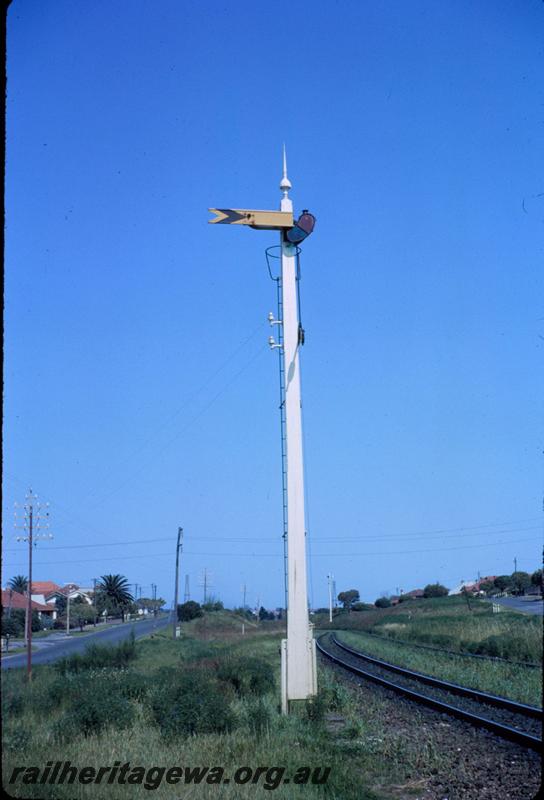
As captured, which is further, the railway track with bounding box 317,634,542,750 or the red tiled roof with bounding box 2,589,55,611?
the red tiled roof with bounding box 2,589,55,611

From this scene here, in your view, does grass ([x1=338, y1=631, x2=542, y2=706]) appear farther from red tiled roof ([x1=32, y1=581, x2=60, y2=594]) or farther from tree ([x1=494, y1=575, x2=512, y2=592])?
red tiled roof ([x1=32, y1=581, x2=60, y2=594])

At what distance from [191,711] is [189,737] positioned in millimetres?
427

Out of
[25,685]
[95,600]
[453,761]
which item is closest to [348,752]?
[453,761]

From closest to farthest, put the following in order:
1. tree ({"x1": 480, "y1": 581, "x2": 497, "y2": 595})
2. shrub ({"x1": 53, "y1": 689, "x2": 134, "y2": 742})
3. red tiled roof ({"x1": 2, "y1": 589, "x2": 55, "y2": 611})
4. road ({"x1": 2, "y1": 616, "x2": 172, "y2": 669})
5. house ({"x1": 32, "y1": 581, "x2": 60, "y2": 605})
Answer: shrub ({"x1": 53, "y1": 689, "x2": 134, "y2": 742})
road ({"x1": 2, "y1": 616, "x2": 172, "y2": 669})
red tiled roof ({"x1": 2, "y1": 589, "x2": 55, "y2": 611})
tree ({"x1": 480, "y1": 581, "x2": 497, "y2": 595})
house ({"x1": 32, "y1": 581, "x2": 60, "y2": 605})

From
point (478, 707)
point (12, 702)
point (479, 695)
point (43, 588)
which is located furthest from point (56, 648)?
point (43, 588)

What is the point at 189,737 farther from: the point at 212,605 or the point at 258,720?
the point at 212,605

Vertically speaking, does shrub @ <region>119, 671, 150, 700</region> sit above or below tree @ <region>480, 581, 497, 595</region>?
above

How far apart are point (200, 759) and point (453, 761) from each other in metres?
2.79

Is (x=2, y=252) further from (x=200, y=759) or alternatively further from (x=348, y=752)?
(x=348, y=752)

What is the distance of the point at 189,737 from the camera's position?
335 inches

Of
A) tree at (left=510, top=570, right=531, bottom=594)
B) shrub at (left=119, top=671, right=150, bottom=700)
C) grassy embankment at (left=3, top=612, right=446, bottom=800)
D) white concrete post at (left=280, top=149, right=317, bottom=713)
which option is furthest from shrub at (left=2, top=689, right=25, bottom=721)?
tree at (left=510, top=570, right=531, bottom=594)

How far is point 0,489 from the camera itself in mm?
5047

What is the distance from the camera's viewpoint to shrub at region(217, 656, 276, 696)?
13.3m

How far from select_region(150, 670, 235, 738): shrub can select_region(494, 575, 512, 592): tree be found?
18700 millimetres
